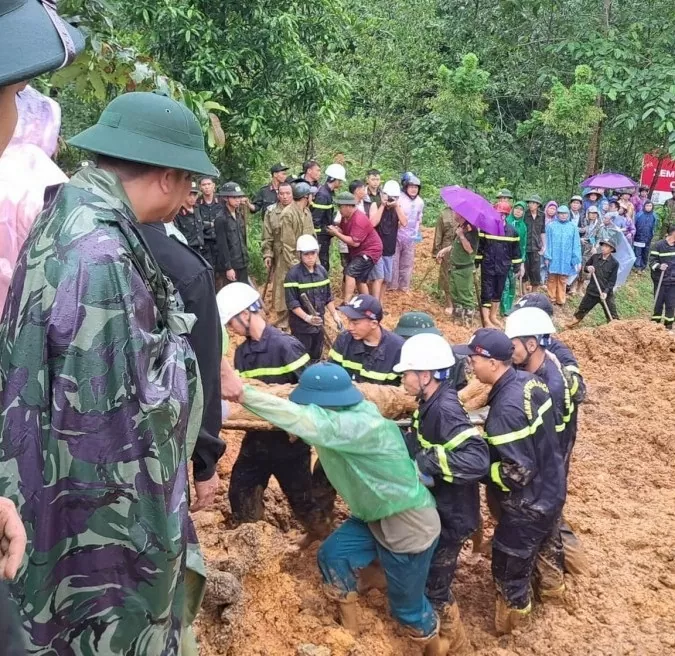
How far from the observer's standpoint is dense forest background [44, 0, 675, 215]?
10023mm

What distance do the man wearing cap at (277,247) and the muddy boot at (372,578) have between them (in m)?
5.33

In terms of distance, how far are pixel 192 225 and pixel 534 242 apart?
271 inches

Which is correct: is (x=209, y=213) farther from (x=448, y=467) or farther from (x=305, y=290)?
(x=448, y=467)

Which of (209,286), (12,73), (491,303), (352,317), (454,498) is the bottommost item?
(491,303)

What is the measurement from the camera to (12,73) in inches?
56.5

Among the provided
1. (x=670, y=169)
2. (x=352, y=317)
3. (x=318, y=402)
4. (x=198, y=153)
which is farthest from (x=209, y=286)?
(x=670, y=169)

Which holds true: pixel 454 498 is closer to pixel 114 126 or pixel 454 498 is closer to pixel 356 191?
pixel 114 126

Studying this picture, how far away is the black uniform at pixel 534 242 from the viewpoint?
535 inches

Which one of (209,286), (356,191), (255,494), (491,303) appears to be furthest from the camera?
(491,303)

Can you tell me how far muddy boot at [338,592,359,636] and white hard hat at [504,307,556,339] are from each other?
85.9 inches

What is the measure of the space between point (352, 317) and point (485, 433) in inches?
63.1

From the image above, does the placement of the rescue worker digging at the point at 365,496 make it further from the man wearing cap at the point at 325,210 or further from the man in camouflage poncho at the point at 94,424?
the man wearing cap at the point at 325,210

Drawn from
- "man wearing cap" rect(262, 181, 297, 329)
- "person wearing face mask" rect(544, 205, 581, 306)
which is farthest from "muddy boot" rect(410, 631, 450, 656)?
"person wearing face mask" rect(544, 205, 581, 306)

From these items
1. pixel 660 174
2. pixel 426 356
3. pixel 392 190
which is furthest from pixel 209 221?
pixel 660 174
